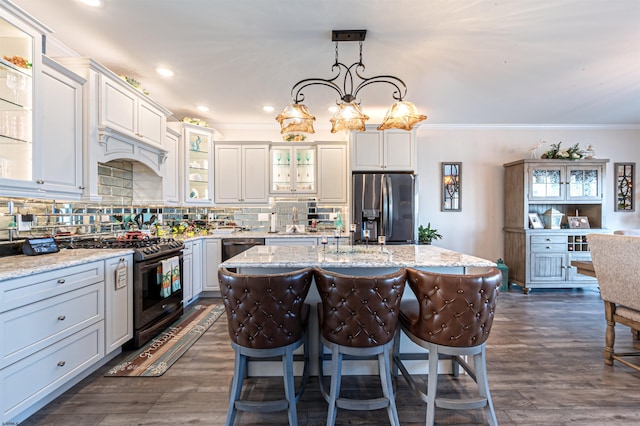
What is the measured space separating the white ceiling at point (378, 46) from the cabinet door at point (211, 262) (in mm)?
2059

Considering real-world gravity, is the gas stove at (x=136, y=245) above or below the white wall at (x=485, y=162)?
below

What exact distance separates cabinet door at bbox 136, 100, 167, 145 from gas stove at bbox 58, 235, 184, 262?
3.74ft

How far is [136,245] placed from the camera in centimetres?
267

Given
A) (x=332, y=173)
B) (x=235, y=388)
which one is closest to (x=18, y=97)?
(x=235, y=388)

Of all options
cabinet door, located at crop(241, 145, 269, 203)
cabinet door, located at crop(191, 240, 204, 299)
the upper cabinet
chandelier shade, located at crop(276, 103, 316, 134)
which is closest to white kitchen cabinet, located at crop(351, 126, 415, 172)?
cabinet door, located at crop(241, 145, 269, 203)

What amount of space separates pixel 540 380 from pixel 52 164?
13.4 feet

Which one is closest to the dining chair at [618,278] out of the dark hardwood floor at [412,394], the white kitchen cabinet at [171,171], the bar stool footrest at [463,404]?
the dark hardwood floor at [412,394]

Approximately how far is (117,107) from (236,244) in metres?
2.18

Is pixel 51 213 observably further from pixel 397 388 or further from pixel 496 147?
pixel 496 147

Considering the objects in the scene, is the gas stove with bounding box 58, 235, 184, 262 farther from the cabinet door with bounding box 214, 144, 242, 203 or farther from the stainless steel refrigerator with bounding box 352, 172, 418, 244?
the stainless steel refrigerator with bounding box 352, 172, 418, 244

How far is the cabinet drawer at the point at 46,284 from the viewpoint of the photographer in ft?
4.99

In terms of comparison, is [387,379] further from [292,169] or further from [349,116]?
[292,169]

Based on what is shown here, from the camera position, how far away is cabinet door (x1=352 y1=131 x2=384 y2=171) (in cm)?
414

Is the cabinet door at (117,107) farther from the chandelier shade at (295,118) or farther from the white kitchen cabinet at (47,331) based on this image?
the chandelier shade at (295,118)
